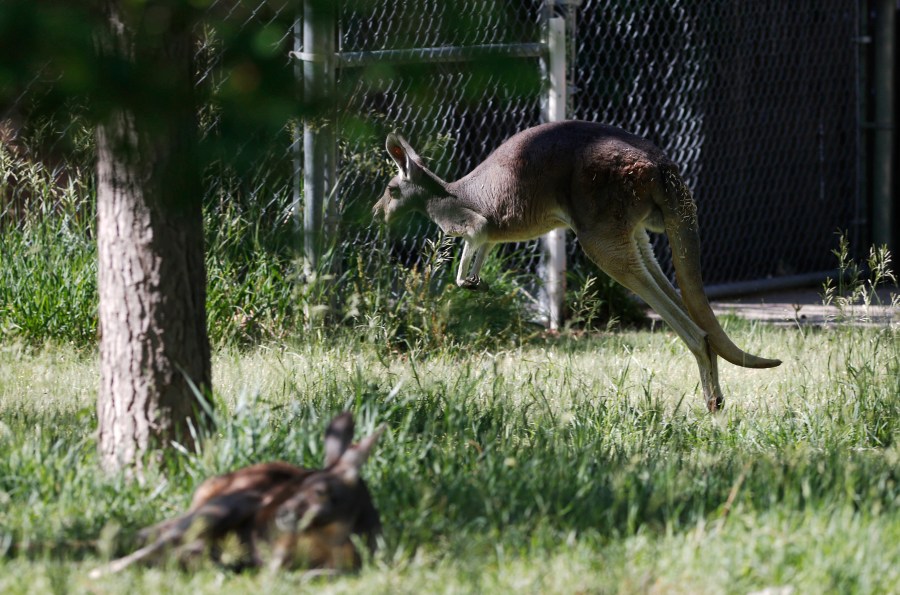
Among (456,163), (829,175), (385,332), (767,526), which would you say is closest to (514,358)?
(385,332)

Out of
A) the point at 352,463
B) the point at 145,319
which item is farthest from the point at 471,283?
the point at 352,463

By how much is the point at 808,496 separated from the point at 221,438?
187 centimetres

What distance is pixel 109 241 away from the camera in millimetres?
3945

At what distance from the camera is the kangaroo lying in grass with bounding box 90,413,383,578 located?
3068 millimetres

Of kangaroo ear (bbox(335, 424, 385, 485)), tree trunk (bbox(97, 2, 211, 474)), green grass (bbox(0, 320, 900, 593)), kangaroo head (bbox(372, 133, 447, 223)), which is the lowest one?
green grass (bbox(0, 320, 900, 593))

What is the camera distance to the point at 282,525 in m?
3.05

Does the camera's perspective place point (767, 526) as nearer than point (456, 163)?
Yes

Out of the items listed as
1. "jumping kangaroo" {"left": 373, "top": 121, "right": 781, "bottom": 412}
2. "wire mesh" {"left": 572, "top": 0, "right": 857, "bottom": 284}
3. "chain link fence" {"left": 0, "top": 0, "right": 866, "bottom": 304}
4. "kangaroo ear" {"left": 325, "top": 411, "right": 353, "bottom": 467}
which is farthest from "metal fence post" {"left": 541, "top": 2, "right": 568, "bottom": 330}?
"kangaroo ear" {"left": 325, "top": 411, "right": 353, "bottom": 467}

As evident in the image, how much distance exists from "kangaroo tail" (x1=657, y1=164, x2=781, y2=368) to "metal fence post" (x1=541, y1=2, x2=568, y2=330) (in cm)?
207

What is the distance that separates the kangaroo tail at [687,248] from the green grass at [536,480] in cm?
33

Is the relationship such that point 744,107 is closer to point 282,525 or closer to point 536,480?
point 536,480

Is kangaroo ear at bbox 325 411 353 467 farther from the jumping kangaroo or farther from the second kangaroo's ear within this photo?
the second kangaroo's ear

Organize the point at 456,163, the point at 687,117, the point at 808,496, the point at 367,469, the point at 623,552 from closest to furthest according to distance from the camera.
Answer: the point at 623,552
the point at 808,496
the point at 367,469
the point at 456,163
the point at 687,117

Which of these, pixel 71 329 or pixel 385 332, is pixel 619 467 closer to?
pixel 385 332
